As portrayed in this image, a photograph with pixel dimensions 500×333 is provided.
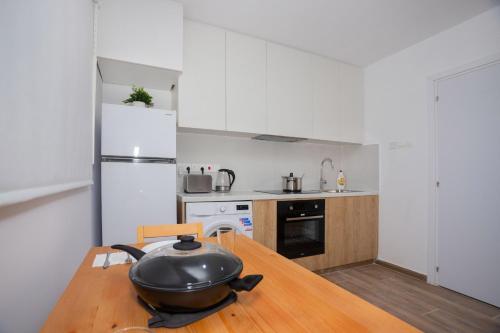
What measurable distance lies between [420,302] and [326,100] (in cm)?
234

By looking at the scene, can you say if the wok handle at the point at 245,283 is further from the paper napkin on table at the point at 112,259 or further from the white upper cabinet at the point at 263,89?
the white upper cabinet at the point at 263,89

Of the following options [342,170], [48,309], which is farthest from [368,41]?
[48,309]

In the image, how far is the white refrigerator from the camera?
6.09 feet

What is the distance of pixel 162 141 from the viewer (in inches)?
79.5

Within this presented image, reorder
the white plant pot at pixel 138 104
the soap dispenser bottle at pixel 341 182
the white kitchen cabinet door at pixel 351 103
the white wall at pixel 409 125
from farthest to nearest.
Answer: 1. the soap dispenser bottle at pixel 341 182
2. the white kitchen cabinet door at pixel 351 103
3. the white wall at pixel 409 125
4. the white plant pot at pixel 138 104

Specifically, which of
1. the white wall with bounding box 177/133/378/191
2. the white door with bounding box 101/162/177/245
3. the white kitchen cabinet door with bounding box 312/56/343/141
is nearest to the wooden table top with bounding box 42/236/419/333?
the white door with bounding box 101/162/177/245

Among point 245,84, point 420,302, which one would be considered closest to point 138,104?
point 245,84

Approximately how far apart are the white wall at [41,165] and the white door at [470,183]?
10.3 feet

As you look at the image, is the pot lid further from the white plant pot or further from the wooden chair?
the white plant pot

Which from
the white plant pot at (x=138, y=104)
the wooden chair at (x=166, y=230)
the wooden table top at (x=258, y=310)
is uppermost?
the white plant pot at (x=138, y=104)

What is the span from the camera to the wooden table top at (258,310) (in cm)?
47

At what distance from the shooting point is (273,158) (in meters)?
3.20

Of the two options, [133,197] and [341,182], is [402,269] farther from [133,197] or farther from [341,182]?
[133,197]

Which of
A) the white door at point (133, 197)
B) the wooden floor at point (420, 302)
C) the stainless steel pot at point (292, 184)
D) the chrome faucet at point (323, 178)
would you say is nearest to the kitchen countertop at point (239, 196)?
the white door at point (133, 197)
